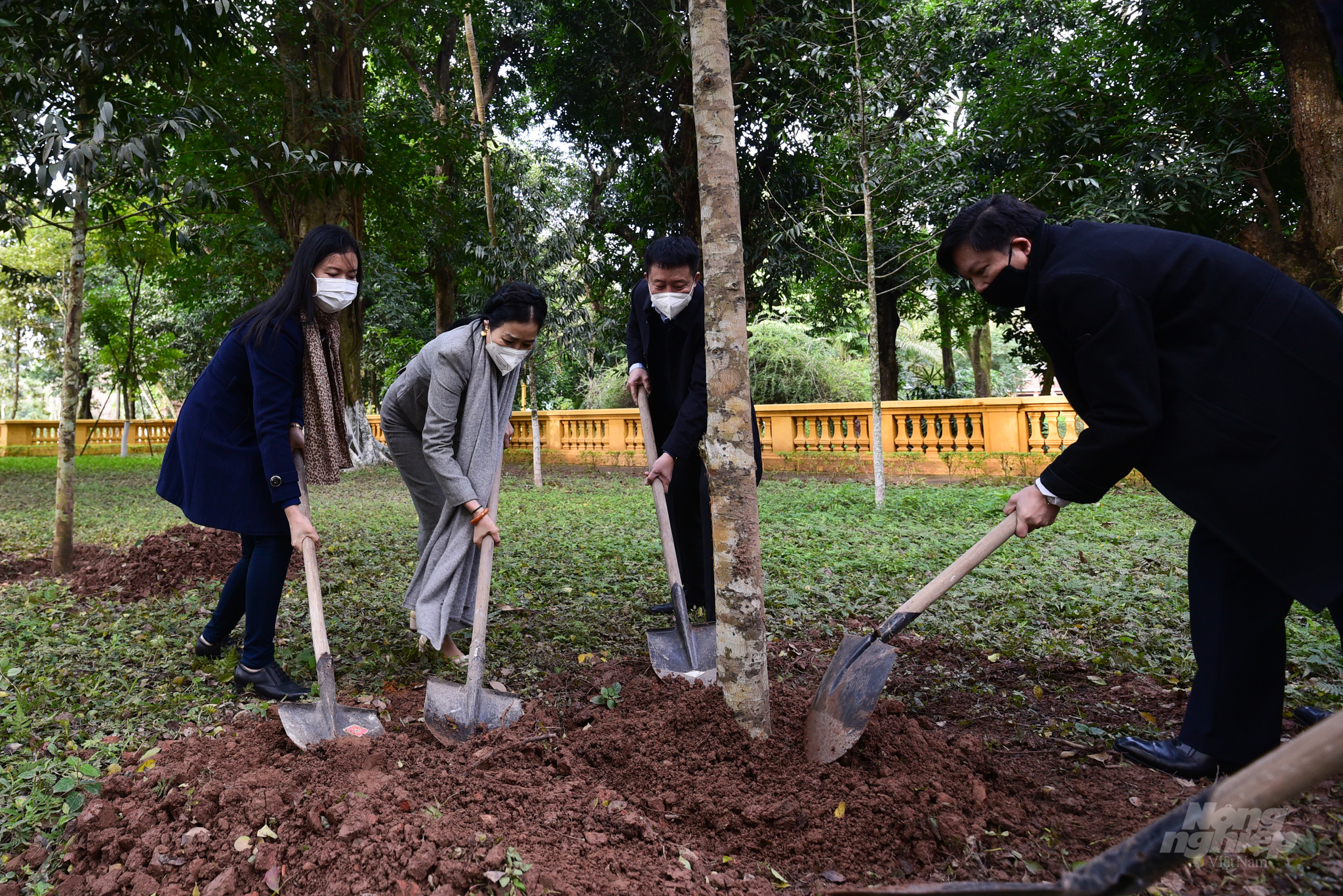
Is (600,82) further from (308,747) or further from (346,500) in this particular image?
(308,747)

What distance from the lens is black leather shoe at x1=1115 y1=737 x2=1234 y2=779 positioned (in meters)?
2.31

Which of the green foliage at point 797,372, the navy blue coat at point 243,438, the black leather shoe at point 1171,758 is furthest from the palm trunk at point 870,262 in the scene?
the green foliage at point 797,372

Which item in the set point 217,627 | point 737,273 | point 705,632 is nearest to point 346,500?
point 217,627

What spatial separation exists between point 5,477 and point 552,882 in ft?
52.6

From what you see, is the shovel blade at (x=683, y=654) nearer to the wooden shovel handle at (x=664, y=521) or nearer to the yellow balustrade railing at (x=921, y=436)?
the wooden shovel handle at (x=664, y=521)

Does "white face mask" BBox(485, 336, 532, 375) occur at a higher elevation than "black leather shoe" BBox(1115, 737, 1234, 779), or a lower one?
higher

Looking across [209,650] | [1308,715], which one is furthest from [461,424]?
[1308,715]

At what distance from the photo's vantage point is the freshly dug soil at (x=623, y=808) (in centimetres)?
189

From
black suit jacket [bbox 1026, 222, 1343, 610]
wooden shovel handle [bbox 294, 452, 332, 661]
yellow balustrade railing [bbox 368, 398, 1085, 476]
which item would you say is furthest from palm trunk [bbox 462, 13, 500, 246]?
black suit jacket [bbox 1026, 222, 1343, 610]

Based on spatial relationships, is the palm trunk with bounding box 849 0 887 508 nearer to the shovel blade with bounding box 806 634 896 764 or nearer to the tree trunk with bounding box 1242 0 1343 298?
the tree trunk with bounding box 1242 0 1343 298

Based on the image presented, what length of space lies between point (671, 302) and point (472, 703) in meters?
1.92

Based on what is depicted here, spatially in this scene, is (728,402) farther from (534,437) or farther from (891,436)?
(891,436)

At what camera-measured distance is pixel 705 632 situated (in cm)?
327

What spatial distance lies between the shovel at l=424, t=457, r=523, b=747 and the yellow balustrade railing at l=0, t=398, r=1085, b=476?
7.38 m
